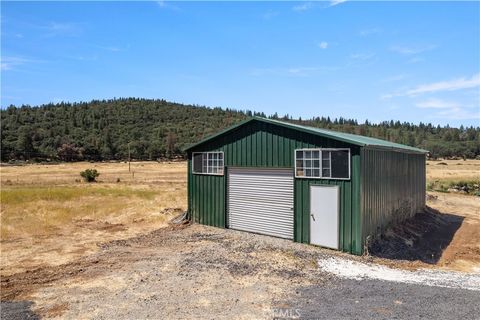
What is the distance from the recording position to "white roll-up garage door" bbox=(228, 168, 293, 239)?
13.3m

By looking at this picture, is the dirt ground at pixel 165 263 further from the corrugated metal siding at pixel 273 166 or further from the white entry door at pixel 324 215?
the corrugated metal siding at pixel 273 166

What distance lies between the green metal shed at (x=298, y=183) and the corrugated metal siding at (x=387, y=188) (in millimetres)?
34

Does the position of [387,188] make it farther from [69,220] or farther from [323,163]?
[69,220]

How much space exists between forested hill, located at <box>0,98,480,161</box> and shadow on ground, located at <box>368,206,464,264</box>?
2269 inches

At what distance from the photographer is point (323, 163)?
1214cm

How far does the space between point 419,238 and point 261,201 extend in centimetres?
699

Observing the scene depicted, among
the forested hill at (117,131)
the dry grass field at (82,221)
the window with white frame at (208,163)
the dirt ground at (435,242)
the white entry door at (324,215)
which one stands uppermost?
the forested hill at (117,131)

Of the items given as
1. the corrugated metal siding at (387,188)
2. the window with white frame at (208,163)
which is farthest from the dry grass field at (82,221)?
the window with white frame at (208,163)

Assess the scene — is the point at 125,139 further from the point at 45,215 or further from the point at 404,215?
the point at 404,215

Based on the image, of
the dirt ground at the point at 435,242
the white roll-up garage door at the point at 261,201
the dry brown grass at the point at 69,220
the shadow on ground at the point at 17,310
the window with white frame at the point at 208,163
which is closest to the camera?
the shadow on ground at the point at 17,310

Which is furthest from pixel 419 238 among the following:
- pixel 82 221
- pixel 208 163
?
pixel 82 221

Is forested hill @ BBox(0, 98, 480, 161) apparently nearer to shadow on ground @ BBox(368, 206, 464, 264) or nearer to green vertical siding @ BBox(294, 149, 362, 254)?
shadow on ground @ BBox(368, 206, 464, 264)

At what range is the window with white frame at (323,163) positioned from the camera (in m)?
11.7

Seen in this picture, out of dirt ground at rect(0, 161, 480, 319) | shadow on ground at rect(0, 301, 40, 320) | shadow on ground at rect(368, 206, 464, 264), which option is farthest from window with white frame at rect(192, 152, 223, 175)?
shadow on ground at rect(0, 301, 40, 320)
